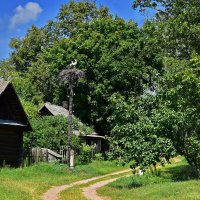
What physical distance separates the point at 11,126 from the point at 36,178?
6302 millimetres

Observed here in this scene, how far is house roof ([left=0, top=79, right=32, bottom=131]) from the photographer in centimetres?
2806

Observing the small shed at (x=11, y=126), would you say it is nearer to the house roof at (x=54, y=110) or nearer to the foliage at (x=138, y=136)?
the foliage at (x=138, y=136)

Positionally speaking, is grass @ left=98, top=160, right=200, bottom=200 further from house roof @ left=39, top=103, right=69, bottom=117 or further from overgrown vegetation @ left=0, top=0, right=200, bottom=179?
house roof @ left=39, top=103, right=69, bottom=117

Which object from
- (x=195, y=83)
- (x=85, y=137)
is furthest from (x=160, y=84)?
(x=85, y=137)

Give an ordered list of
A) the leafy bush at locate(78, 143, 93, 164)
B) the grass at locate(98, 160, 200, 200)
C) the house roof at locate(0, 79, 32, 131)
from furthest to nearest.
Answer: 1. the leafy bush at locate(78, 143, 93, 164)
2. the house roof at locate(0, 79, 32, 131)
3. the grass at locate(98, 160, 200, 200)

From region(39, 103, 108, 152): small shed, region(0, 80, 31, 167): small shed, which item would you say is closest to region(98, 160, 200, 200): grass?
region(0, 80, 31, 167): small shed

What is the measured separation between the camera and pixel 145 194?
55.6ft

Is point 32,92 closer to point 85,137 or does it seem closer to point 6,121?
point 85,137

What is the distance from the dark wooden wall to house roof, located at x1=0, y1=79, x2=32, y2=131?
0.60 metres

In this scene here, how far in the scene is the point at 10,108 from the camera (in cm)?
2908

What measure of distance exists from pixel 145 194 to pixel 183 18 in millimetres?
14761

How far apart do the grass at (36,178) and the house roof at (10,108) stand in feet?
11.3

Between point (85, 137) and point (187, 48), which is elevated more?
point (187, 48)

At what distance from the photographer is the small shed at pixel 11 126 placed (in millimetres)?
28353
